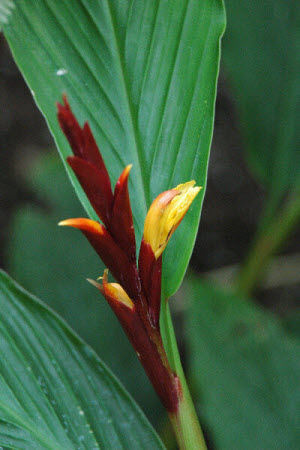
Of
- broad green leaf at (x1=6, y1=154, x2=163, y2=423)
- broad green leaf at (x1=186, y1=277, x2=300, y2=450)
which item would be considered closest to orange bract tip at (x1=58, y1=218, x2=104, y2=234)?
broad green leaf at (x1=186, y1=277, x2=300, y2=450)

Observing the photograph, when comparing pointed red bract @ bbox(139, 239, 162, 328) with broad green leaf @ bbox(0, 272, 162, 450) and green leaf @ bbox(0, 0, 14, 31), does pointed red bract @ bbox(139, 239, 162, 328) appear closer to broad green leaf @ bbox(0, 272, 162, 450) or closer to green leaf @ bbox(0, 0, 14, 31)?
broad green leaf @ bbox(0, 272, 162, 450)

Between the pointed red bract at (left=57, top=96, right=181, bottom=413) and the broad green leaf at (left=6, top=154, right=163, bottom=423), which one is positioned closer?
the pointed red bract at (left=57, top=96, right=181, bottom=413)

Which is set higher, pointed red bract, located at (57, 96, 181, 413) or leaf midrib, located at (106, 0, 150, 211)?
leaf midrib, located at (106, 0, 150, 211)

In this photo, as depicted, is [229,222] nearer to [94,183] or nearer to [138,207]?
[138,207]

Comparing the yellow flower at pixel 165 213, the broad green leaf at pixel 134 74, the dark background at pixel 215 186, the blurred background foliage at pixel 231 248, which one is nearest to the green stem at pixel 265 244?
the blurred background foliage at pixel 231 248

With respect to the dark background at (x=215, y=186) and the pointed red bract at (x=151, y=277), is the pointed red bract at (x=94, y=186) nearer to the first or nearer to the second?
the pointed red bract at (x=151, y=277)

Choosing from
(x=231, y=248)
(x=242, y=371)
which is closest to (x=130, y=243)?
(x=242, y=371)

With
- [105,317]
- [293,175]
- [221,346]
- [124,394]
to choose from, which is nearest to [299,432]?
[221,346]

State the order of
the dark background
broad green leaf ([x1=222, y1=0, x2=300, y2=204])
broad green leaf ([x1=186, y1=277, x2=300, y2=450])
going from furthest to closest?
the dark background → broad green leaf ([x1=222, y1=0, x2=300, y2=204]) → broad green leaf ([x1=186, y1=277, x2=300, y2=450])
